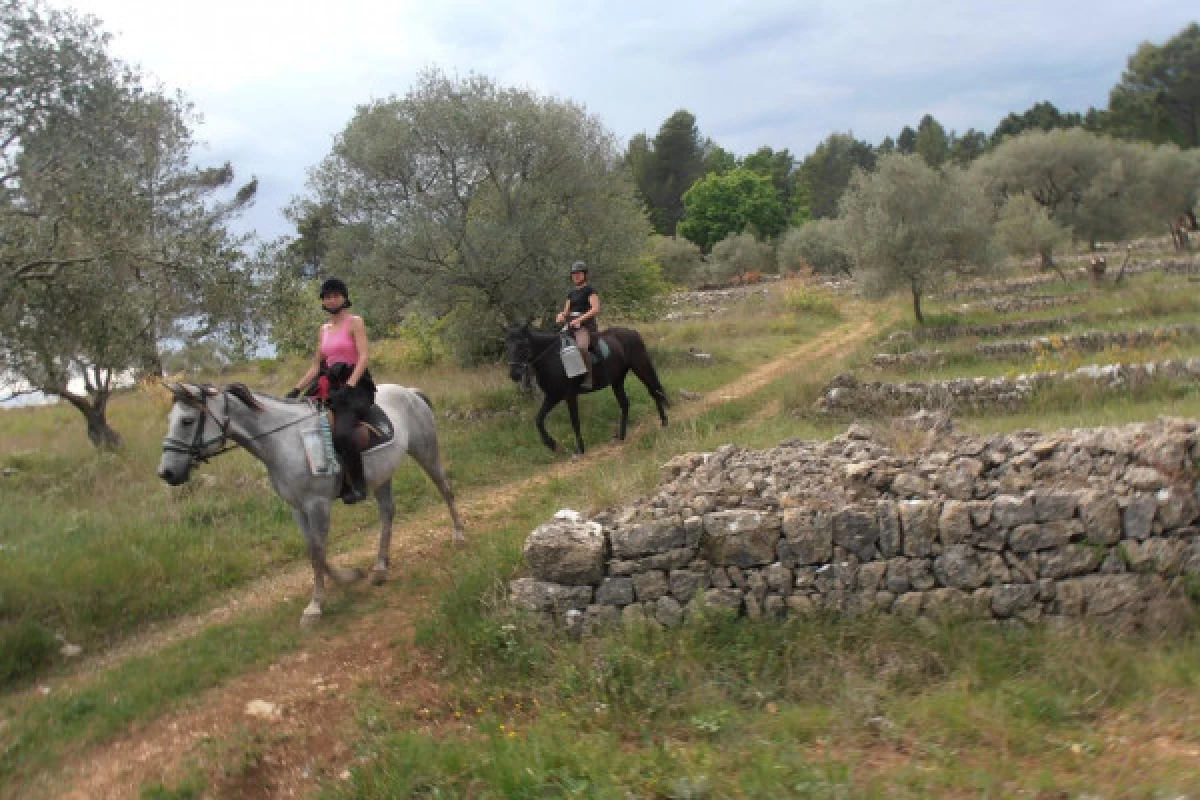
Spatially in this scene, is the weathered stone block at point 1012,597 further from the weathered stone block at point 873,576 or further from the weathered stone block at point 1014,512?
the weathered stone block at point 873,576

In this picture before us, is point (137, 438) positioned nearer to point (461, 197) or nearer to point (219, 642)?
point (461, 197)

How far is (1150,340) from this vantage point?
51.2ft

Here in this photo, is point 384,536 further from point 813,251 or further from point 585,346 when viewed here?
point 813,251

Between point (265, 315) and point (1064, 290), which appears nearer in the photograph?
point (265, 315)

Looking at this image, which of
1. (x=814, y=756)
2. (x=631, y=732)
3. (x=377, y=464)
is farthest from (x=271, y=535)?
(x=814, y=756)

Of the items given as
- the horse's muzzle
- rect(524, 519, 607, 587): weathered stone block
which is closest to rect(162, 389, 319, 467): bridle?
the horse's muzzle

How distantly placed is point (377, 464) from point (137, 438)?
A: 10.9 metres

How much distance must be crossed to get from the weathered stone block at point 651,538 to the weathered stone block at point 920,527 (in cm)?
172

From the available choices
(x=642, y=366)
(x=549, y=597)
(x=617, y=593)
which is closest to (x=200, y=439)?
(x=549, y=597)

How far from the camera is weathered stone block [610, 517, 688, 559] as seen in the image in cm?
631

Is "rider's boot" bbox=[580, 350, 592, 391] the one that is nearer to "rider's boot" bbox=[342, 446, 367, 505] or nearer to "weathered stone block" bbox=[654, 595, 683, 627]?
"rider's boot" bbox=[342, 446, 367, 505]

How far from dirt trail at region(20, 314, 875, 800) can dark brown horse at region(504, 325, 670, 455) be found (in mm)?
5402

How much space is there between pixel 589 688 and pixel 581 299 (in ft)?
29.3

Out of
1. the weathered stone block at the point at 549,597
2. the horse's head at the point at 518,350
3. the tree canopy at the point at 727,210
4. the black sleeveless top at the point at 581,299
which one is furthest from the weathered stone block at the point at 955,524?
the tree canopy at the point at 727,210
